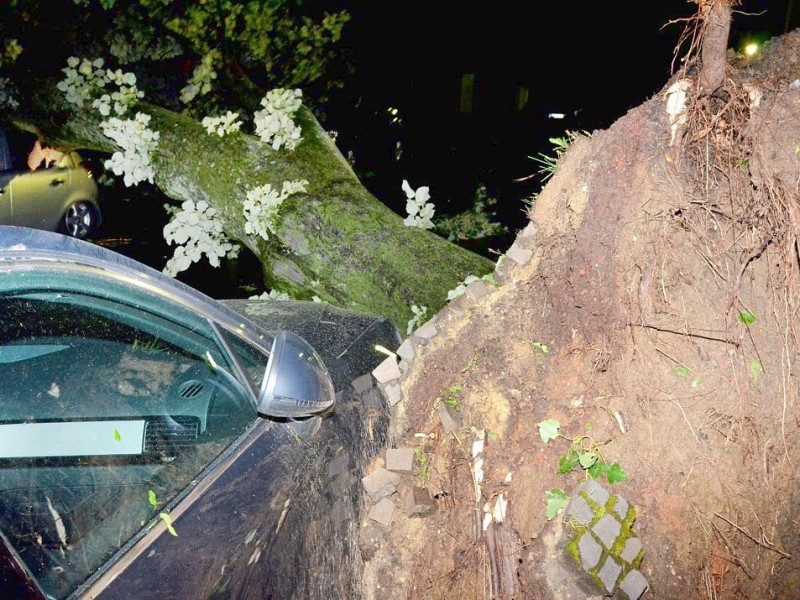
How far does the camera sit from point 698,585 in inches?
86.7

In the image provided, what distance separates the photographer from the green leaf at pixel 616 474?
2381 mm

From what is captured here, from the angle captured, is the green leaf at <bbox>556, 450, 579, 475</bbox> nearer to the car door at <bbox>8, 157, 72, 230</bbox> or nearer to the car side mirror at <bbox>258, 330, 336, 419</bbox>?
the car side mirror at <bbox>258, 330, 336, 419</bbox>

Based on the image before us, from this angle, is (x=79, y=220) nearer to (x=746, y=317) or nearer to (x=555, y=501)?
(x=555, y=501)

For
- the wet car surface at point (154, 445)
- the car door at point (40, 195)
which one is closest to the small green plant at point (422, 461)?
the wet car surface at point (154, 445)

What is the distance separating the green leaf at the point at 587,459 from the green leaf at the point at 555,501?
14 centimetres

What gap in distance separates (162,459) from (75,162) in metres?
6.91

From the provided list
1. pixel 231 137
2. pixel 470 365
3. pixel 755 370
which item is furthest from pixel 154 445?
pixel 231 137

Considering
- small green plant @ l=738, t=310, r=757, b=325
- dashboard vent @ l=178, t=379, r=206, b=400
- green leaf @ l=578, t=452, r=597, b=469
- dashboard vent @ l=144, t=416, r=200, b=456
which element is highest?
small green plant @ l=738, t=310, r=757, b=325

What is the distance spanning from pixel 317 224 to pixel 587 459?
8.10 ft

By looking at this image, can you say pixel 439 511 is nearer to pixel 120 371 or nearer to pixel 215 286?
pixel 120 371

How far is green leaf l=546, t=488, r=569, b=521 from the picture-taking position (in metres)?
2.36

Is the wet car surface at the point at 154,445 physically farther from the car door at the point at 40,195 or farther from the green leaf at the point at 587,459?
the car door at the point at 40,195

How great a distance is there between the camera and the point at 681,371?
2441 mm

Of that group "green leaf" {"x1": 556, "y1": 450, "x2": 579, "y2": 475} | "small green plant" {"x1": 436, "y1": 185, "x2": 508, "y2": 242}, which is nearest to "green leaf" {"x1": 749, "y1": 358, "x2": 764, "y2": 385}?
"green leaf" {"x1": 556, "y1": 450, "x2": 579, "y2": 475}
